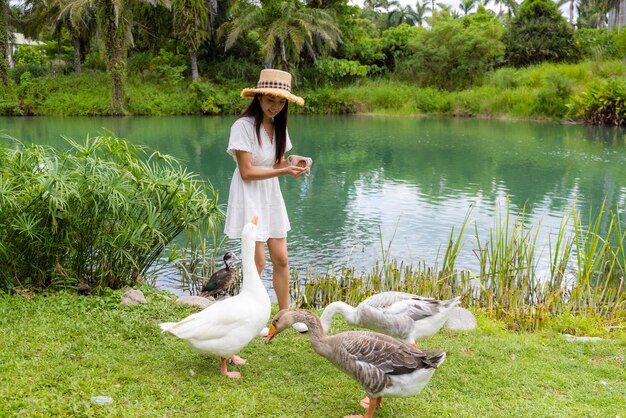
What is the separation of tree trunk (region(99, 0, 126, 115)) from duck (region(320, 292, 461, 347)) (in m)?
28.9

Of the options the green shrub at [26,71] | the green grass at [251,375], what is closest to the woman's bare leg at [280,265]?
the green grass at [251,375]

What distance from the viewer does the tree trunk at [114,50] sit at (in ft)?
100

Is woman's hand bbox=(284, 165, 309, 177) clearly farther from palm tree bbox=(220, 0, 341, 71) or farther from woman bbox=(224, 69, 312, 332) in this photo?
palm tree bbox=(220, 0, 341, 71)

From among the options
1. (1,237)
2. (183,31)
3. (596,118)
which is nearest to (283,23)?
(183,31)

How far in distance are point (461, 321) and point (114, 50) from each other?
30606mm

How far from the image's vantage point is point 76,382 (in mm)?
3711

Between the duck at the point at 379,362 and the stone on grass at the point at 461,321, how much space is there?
1706 mm

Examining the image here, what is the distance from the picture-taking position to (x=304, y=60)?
39.9 metres

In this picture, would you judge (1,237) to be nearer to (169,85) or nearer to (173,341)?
(173,341)

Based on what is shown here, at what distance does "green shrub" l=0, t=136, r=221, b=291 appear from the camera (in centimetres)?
554

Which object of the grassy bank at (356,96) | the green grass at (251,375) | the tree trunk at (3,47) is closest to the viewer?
the green grass at (251,375)

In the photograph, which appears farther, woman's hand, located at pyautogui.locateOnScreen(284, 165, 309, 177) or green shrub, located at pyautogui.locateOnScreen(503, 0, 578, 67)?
green shrub, located at pyautogui.locateOnScreen(503, 0, 578, 67)

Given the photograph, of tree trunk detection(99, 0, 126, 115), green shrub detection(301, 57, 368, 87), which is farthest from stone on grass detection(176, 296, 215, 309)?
green shrub detection(301, 57, 368, 87)

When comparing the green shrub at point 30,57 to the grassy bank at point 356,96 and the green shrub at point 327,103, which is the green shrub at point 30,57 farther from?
the green shrub at point 327,103
